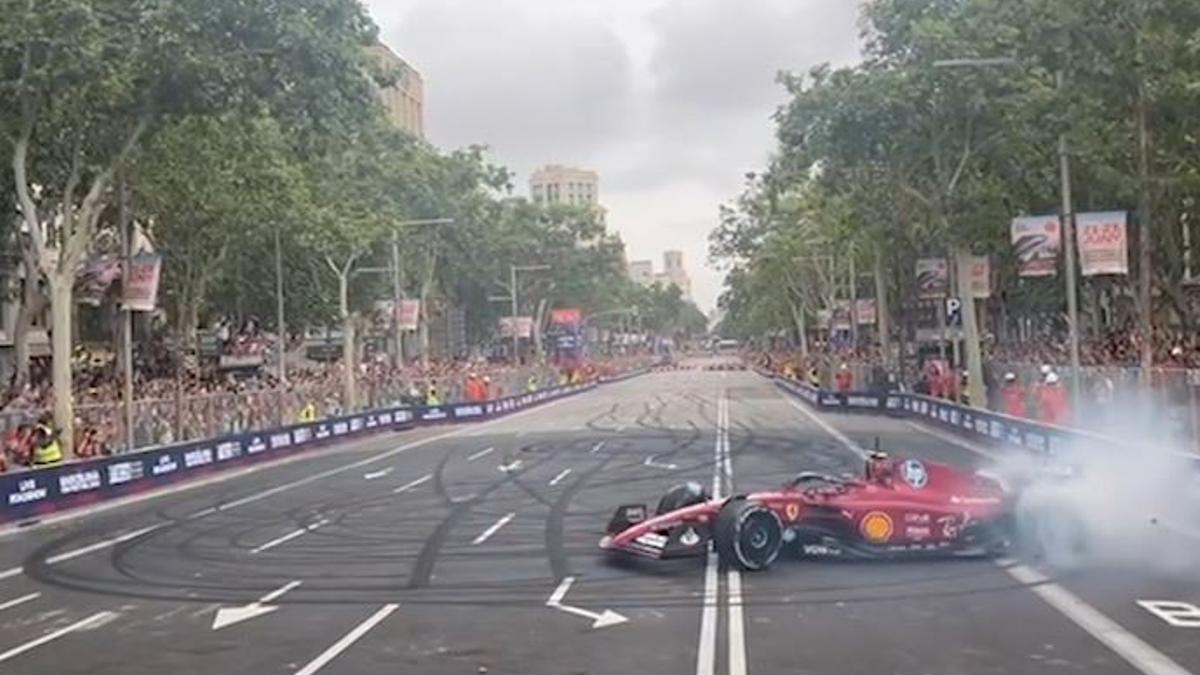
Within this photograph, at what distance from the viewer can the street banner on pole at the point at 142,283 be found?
36562 mm

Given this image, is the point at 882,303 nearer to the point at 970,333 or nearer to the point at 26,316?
the point at 970,333

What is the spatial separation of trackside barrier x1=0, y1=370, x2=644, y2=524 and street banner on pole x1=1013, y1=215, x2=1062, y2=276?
2035 cm

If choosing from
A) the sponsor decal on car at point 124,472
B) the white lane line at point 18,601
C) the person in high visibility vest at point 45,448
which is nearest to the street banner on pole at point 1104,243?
the sponsor decal on car at point 124,472

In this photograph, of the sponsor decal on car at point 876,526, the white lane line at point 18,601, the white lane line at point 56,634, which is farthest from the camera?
the sponsor decal on car at point 876,526

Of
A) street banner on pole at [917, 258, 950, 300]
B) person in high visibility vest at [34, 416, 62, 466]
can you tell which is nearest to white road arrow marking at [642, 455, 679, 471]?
person in high visibility vest at [34, 416, 62, 466]

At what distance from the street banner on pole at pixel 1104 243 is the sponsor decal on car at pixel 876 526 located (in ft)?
52.3

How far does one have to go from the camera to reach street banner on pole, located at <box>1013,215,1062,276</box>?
36375 mm

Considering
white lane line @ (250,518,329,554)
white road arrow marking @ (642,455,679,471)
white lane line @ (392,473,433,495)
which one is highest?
white lane line @ (250,518,329,554)

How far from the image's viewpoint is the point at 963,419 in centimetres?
4481

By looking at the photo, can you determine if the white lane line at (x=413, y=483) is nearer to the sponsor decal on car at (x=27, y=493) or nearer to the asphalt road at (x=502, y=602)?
the asphalt road at (x=502, y=602)

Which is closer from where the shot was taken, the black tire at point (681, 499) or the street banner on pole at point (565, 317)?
the black tire at point (681, 499)

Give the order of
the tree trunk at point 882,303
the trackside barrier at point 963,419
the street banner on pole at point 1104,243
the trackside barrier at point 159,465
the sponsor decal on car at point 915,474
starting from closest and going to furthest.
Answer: the sponsor decal on car at point 915,474 < the trackside barrier at point 159,465 < the trackside barrier at point 963,419 < the street banner on pole at point 1104,243 < the tree trunk at point 882,303

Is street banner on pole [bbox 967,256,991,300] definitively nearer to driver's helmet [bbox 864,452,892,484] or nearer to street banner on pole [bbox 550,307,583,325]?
driver's helmet [bbox 864,452,892,484]

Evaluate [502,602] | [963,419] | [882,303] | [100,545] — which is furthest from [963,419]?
[502,602]
